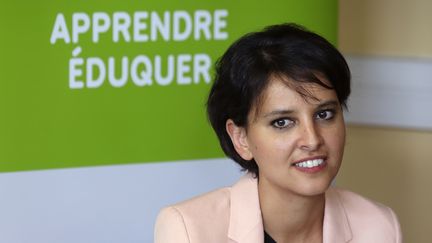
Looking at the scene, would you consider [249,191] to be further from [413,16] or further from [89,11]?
[413,16]

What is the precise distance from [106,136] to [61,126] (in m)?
0.15

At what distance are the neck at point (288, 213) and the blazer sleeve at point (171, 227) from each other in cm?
21

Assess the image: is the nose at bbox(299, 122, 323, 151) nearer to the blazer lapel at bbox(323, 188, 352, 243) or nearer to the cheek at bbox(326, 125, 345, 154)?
the cheek at bbox(326, 125, 345, 154)

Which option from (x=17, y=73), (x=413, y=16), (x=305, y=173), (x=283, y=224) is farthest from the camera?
(x=413, y=16)

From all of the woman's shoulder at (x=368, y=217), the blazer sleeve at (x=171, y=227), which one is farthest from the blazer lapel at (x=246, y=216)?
the woman's shoulder at (x=368, y=217)

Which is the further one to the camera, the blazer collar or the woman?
the blazer collar

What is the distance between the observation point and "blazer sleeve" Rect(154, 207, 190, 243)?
95.2 inches

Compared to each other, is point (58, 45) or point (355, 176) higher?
point (58, 45)

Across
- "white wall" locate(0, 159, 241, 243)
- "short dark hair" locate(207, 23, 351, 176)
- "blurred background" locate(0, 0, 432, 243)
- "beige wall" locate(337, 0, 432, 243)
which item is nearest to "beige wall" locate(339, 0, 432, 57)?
"beige wall" locate(337, 0, 432, 243)

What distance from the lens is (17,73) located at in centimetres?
273

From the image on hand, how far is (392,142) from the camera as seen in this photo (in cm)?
398

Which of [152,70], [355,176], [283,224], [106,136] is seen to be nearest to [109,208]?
[106,136]

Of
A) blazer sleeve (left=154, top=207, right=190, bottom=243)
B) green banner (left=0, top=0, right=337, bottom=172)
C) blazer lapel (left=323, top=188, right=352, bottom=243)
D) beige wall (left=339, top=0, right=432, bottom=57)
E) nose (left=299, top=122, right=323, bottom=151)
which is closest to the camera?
nose (left=299, top=122, right=323, bottom=151)

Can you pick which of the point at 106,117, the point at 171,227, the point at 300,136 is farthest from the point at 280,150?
the point at 106,117
